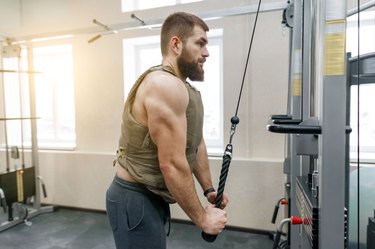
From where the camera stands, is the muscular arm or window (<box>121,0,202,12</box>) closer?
the muscular arm

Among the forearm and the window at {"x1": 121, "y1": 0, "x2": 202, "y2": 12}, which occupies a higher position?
the window at {"x1": 121, "y1": 0, "x2": 202, "y2": 12}

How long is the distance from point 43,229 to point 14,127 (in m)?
1.82

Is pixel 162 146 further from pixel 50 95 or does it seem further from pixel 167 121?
pixel 50 95

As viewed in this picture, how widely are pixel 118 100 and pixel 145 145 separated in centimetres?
229

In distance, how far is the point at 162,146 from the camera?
105 centimetres

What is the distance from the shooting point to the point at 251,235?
111 inches

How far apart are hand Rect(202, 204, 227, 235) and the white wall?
1777 millimetres

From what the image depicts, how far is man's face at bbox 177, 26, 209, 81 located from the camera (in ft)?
3.81

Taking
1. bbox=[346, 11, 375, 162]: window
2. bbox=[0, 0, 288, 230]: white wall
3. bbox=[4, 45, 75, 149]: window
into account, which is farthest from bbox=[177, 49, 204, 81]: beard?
bbox=[4, 45, 75, 149]: window

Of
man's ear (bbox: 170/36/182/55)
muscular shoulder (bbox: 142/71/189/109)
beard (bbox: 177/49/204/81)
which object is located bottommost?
muscular shoulder (bbox: 142/71/189/109)

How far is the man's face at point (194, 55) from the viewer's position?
45.7 inches

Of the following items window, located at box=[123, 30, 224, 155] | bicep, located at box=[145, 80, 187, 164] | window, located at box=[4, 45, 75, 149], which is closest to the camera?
bicep, located at box=[145, 80, 187, 164]

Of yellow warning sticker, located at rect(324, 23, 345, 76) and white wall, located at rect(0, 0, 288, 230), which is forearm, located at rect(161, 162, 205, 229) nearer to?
yellow warning sticker, located at rect(324, 23, 345, 76)

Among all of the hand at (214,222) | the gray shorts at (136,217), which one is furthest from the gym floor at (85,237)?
the hand at (214,222)
